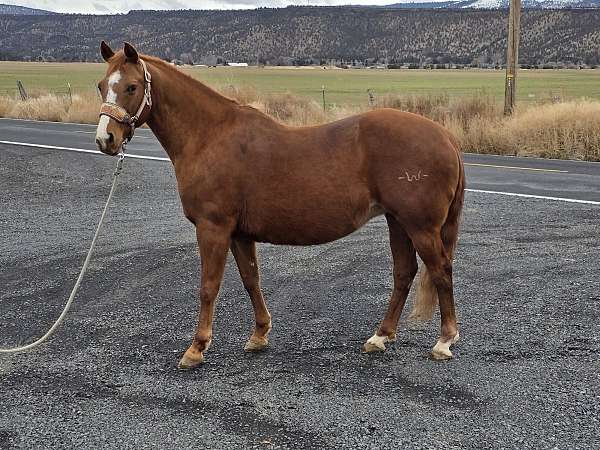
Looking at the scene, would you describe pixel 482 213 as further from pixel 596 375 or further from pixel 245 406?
pixel 245 406

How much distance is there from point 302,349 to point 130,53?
2.45 m

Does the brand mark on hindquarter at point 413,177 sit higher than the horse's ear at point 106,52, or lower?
lower

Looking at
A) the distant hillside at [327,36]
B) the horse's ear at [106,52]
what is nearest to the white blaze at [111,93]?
the horse's ear at [106,52]

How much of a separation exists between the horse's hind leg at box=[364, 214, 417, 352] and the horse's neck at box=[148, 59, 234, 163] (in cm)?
150

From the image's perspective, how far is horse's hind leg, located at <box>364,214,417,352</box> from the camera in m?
5.23

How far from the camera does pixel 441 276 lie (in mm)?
4922

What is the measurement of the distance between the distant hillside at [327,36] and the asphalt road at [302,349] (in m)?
95.3

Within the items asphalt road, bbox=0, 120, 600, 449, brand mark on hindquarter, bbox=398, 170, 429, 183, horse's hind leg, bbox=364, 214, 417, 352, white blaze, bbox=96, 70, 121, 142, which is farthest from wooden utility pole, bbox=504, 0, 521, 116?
white blaze, bbox=96, 70, 121, 142

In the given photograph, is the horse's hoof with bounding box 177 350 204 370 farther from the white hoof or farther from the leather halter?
the white hoof

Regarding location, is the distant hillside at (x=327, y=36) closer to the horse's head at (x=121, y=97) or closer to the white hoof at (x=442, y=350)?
the white hoof at (x=442, y=350)

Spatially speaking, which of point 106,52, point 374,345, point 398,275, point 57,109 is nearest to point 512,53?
point 398,275

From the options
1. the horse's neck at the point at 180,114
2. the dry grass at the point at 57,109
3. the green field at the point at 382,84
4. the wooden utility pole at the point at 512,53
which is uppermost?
the horse's neck at the point at 180,114

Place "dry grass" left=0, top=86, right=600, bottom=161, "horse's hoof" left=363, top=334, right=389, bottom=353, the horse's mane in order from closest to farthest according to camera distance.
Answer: the horse's mane, "horse's hoof" left=363, top=334, right=389, bottom=353, "dry grass" left=0, top=86, right=600, bottom=161

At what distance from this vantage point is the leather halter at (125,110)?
15.0 ft
